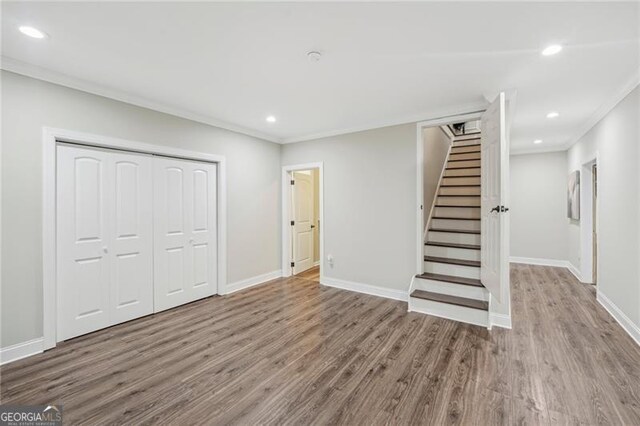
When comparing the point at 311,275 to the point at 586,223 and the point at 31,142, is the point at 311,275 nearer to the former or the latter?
the point at 31,142

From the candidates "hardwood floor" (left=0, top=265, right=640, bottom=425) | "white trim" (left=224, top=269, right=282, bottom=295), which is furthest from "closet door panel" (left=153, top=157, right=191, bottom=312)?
"white trim" (left=224, top=269, right=282, bottom=295)

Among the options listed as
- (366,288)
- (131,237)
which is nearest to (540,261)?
(366,288)

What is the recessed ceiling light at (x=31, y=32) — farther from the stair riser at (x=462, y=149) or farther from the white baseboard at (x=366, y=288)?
the stair riser at (x=462, y=149)

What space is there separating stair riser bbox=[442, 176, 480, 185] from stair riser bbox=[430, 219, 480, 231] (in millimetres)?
1119

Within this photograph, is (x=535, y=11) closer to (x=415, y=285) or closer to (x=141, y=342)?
(x=415, y=285)

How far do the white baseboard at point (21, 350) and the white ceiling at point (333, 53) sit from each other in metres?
2.47

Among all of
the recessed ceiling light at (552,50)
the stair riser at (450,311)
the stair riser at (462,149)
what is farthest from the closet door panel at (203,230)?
the stair riser at (462,149)

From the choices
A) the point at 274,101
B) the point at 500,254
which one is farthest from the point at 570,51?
the point at 274,101

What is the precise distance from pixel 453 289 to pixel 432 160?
2.46 m

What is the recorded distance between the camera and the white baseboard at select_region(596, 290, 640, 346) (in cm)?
274

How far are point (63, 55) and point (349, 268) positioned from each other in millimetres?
4089

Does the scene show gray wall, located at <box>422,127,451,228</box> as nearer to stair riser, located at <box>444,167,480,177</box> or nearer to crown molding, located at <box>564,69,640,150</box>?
stair riser, located at <box>444,167,480,177</box>

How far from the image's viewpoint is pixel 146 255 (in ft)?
11.0

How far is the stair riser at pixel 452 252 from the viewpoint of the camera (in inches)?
151
